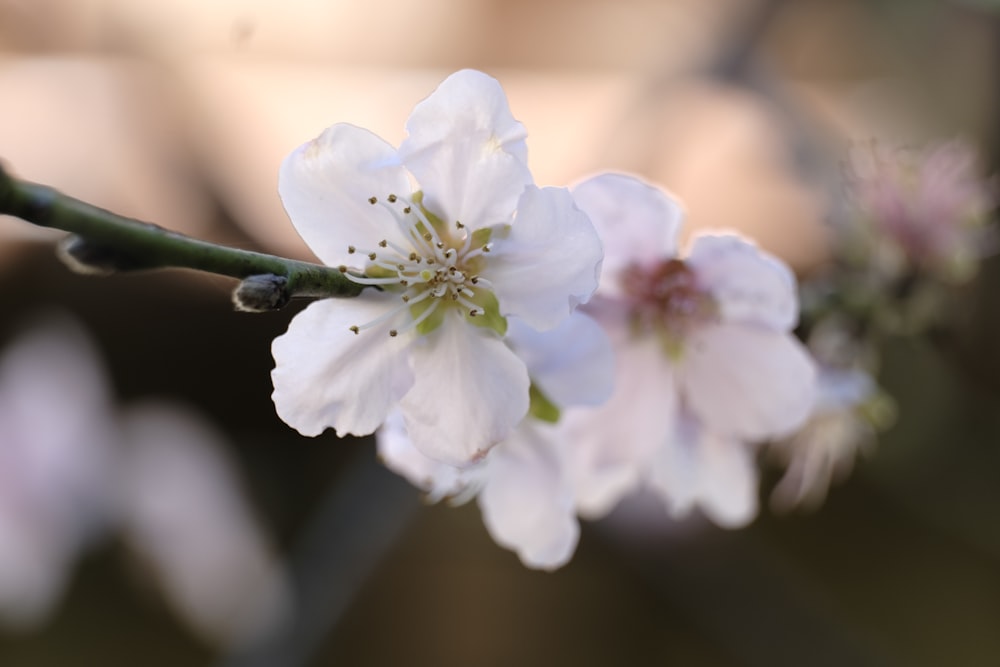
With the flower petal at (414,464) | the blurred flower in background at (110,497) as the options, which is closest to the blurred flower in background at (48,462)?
the blurred flower in background at (110,497)

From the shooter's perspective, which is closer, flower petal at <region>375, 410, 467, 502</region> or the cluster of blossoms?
the cluster of blossoms

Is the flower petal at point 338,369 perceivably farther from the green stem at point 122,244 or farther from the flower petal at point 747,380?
the flower petal at point 747,380

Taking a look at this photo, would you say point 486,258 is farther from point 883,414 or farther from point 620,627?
point 620,627

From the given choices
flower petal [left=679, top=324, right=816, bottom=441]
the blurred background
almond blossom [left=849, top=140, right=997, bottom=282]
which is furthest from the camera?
the blurred background

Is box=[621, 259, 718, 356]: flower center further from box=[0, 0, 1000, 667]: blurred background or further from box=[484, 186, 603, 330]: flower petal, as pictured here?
box=[0, 0, 1000, 667]: blurred background

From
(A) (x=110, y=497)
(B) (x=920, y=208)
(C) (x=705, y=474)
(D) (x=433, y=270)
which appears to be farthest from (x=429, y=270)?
(A) (x=110, y=497)

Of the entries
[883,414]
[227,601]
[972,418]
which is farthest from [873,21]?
[227,601]

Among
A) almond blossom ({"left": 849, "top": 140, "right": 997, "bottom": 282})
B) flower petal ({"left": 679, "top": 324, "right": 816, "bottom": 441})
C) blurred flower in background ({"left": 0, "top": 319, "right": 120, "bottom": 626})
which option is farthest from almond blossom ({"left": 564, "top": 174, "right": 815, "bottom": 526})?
blurred flower in background ({"left": 0, "top": 319, "right": 120, "bottom": 626})
